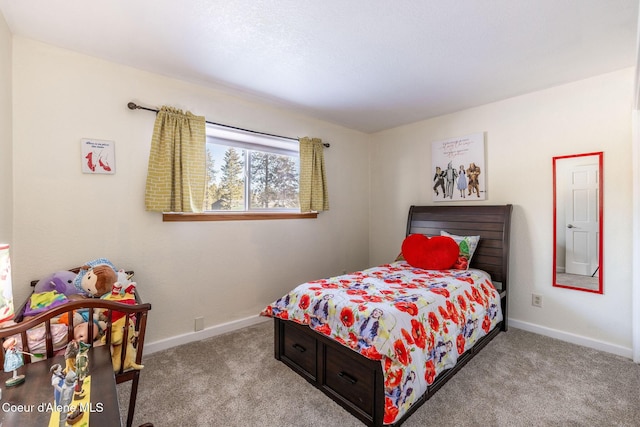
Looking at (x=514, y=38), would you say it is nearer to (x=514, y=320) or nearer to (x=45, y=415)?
(x=514, y=320)

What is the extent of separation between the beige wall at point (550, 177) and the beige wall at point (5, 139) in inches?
147

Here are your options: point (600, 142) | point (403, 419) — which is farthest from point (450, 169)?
point (403, 419)

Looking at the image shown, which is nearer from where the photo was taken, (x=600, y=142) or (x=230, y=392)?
(x=230, y=392)

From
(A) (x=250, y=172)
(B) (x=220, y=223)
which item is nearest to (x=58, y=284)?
(B) (x=220, y=223)

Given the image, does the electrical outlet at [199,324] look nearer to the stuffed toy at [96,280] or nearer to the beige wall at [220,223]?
the beige wall at [220,223]

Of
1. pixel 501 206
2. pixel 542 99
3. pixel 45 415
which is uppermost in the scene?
pixel 542 99

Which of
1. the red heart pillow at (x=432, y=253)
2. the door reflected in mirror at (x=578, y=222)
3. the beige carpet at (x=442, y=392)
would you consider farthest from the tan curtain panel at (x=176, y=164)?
the door reflected in mirror at (x=578, y=222)

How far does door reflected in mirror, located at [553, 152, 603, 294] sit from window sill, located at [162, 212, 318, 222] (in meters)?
2.46

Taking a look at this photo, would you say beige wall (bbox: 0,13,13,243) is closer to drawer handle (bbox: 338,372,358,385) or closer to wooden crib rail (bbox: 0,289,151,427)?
wooden crib rail (bbox: 0,289,151,427)

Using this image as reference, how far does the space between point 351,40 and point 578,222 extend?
8.31ft

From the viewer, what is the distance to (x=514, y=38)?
1928mm

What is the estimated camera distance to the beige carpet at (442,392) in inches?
65.9

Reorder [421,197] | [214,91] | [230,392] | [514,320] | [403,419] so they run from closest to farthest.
→ [403,419], [230,392], [214,91], [514,320], [421,197]

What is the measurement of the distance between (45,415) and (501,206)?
3.45 metres
